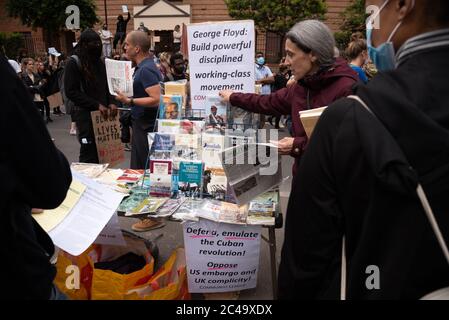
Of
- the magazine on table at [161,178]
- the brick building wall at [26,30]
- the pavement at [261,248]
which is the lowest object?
the pavement at [261,248]

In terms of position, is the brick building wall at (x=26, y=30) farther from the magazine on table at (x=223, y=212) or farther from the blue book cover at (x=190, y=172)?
the magazine on table at (x=223, y=212)

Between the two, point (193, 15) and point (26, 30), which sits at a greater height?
point (193, 15)

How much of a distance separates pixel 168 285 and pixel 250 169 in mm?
897

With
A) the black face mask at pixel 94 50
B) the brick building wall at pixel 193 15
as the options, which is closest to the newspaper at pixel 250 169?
the black face mask at pixel 94 50

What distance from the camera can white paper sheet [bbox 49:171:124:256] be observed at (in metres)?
1.68

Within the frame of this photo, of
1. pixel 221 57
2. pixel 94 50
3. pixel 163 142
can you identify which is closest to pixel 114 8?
pixel 94 50

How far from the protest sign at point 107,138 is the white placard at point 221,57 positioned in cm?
156

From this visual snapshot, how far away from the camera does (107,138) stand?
395 cm

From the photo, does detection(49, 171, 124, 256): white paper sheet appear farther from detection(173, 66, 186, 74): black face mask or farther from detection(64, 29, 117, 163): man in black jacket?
detection(173, 66, 186, 74): black face mask

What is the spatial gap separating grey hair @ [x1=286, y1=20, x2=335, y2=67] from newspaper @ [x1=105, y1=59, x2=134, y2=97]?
6.25ft

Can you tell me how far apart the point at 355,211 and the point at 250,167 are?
4.26 feet

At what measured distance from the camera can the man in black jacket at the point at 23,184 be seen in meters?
0.95

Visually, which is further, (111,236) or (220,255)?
(111,236)

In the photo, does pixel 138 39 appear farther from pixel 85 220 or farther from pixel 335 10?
pixel 335 10
